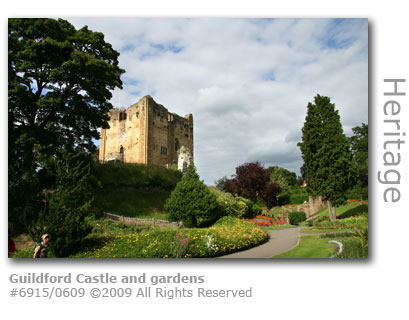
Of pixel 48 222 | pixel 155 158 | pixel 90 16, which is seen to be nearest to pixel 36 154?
pixel 48 222

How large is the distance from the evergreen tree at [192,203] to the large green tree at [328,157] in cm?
565

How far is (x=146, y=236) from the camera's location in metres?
8.30

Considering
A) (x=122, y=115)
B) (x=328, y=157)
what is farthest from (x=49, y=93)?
(x=122, y=115)

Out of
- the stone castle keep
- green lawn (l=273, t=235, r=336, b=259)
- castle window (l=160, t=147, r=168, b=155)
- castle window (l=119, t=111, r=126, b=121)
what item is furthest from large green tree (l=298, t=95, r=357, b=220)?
castle window (l=119, t=111, r=126, b=121)

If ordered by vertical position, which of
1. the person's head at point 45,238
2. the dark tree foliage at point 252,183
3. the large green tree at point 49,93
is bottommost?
the person's head at point 45,238

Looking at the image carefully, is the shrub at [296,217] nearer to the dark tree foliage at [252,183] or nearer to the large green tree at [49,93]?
the dark tree foliage at [252,183]

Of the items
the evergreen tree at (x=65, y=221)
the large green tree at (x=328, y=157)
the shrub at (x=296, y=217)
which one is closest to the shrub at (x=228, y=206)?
the large green tree at (x=328, y=157)

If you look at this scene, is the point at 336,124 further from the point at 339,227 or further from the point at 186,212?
the point at 186,212
